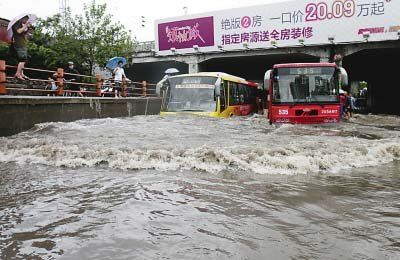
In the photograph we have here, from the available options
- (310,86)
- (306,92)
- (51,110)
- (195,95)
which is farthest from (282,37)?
(51,110)

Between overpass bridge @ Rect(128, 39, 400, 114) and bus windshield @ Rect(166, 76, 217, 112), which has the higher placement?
overpass bridge @ Rect(128, 39, 400, 114)

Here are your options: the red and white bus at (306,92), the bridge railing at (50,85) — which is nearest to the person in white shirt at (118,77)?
the bridge railing at (50,85)

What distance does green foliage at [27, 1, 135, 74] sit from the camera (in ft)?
74.0

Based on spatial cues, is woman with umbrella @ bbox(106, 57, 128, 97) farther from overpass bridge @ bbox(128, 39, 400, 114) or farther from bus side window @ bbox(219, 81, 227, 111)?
overpass bridge @ bbox(128, 39, 400, 114)

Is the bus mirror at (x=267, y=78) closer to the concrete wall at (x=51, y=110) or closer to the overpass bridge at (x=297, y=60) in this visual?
the concrete wall at (x=51, y=110)

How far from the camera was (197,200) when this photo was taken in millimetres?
4094

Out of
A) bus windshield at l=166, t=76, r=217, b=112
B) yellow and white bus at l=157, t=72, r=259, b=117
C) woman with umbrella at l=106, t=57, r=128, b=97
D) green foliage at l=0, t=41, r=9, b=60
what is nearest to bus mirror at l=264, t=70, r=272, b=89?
yellow and white bus at l=157, t=72, r=259, b=117

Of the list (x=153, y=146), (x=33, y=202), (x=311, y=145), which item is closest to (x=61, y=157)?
(x=153, y=146)

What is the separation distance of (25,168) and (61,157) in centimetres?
60

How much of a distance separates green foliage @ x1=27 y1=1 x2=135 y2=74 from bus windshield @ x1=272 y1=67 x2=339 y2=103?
45.8 ft

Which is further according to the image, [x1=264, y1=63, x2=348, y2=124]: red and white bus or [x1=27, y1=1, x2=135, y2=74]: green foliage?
[x1=27, y1=1, x2=135, y2=74]: green foliage

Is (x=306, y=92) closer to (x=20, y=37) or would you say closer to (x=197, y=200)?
(x=20, y=37)

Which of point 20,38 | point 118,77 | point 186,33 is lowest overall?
point 118,77

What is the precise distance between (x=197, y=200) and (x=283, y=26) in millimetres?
21191
